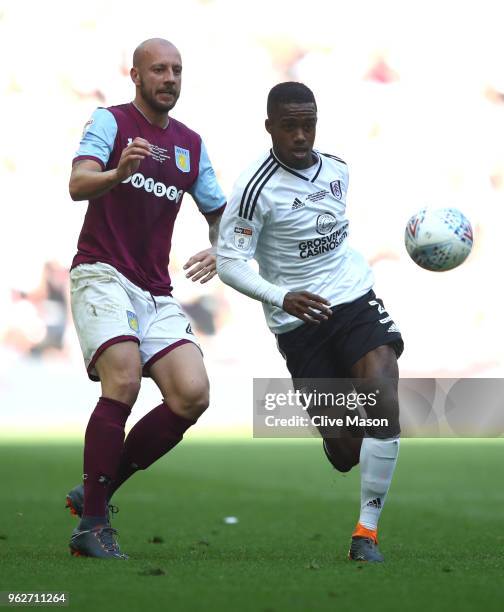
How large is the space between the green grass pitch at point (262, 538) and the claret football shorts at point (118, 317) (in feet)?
3.36

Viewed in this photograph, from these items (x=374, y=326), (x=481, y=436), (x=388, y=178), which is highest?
(x=388, y=178)

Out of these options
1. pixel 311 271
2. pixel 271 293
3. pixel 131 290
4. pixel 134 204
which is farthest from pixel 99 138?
pixel 311 271

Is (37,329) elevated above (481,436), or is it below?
above

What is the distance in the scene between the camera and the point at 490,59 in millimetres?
33344

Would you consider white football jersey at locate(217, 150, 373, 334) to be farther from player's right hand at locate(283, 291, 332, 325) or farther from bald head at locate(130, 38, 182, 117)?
bald head at locate(130, 38, 182, 117)

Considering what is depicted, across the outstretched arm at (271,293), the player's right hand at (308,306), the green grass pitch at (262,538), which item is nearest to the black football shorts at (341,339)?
the outstretched arm at (271,293)

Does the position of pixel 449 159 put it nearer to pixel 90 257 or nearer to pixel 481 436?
pixel 481 436

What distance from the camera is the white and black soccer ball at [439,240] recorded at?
20.5 feet

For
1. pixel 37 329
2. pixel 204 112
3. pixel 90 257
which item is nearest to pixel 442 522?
pixel 90 257

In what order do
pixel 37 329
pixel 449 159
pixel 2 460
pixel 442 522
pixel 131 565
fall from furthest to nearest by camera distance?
pixel 449 159
pixel 37 329
pixel 2 460
pixel 442 522
pixel 131 565

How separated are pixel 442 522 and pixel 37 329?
21970 mm

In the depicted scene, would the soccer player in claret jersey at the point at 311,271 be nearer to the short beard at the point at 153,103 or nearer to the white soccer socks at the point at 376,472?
the white soccer socks at the point at 376,472

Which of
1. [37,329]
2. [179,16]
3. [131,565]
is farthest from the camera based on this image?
[179,16]

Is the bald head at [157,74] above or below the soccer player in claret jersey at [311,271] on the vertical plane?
above
